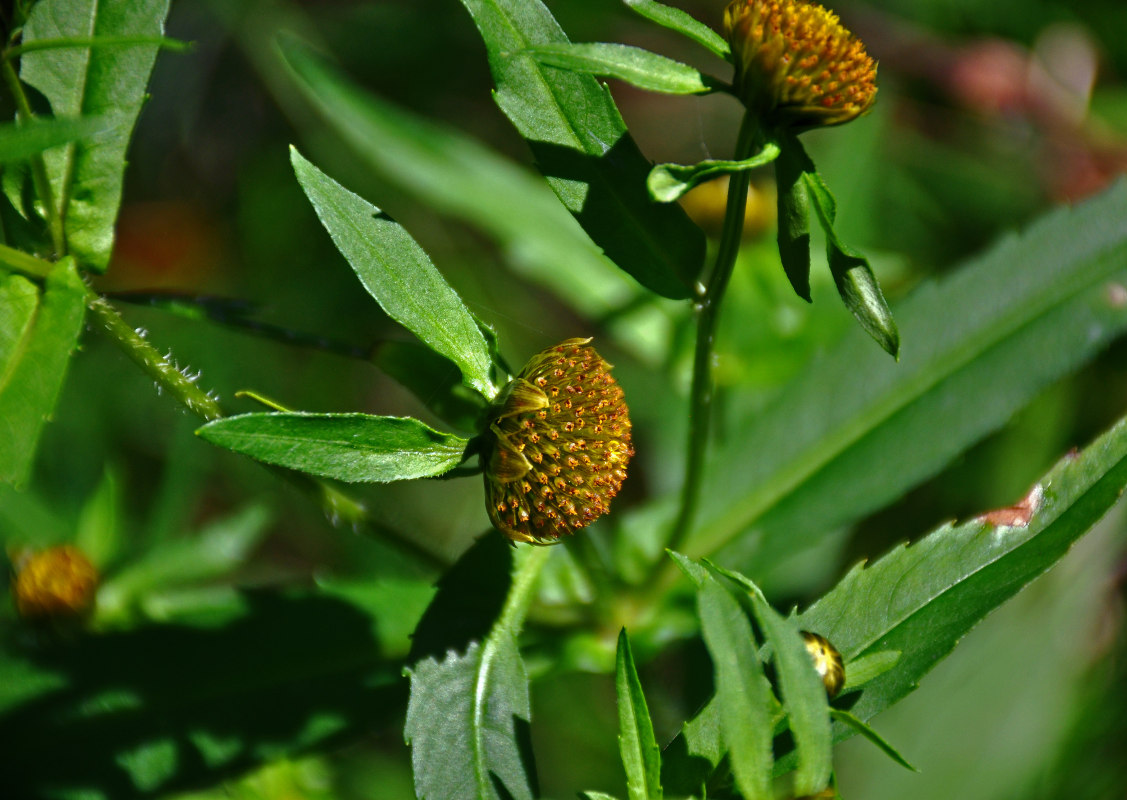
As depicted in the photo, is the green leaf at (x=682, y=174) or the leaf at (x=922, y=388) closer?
the green leaf at (x=682, y=174)

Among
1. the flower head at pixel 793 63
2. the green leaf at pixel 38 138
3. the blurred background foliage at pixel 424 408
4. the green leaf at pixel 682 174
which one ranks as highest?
the flower head at pixel 793 63

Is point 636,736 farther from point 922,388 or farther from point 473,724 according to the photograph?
point 922,388

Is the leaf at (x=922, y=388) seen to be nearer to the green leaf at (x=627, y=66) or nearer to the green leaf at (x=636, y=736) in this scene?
the green leaf at (x=636, y=736)

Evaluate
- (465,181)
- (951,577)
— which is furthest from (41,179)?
(465,181)

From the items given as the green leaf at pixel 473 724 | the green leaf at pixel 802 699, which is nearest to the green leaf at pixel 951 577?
the green leaf at pixel 802 699

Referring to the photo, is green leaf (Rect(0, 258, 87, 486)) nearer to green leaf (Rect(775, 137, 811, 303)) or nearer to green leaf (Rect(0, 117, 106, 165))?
green leaf (Rect(0, 117, 106, 165))

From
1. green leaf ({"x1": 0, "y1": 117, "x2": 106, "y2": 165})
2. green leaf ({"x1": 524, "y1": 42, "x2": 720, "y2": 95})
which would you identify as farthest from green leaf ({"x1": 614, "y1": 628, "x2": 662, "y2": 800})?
green leaf ({"x1": 0, "y1": 117, "x2": 106, "y2": 165})
